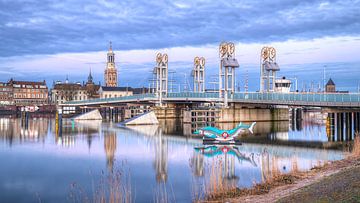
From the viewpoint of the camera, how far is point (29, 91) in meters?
187

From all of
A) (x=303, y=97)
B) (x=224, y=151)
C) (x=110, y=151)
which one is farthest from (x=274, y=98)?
(x=110, y=151)

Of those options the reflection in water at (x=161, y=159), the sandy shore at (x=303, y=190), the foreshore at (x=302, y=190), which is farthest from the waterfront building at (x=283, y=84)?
the sandy shore at (x=303, y=190)

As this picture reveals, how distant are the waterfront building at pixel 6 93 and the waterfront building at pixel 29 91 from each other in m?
1.67

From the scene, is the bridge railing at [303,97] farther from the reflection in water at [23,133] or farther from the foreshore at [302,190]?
the foreshore at [302,190]

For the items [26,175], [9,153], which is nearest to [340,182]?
[26,175]

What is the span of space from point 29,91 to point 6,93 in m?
10.7

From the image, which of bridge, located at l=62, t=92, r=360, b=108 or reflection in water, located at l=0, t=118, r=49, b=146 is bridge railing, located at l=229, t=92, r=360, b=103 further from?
reflection in water, located at l=0, t=118, r=49, b=146

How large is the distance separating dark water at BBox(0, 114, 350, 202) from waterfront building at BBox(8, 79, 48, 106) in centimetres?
14457

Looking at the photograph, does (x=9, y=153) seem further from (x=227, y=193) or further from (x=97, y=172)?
(x=227, y=193)

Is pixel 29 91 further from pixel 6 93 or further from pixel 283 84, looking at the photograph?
pixel 283 84

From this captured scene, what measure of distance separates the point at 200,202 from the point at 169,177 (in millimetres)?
8338

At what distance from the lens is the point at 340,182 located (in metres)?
16.1

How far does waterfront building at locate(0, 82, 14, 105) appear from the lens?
176750 millimetres

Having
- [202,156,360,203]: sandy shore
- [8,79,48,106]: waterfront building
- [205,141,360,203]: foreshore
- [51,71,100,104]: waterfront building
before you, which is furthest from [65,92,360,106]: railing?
[8,79,48,106]: waterfront building
